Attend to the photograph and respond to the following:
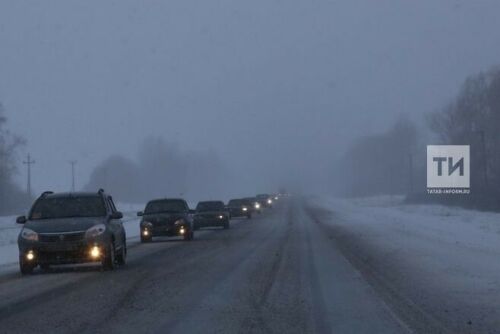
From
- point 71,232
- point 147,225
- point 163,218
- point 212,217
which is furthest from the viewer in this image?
point 212,217

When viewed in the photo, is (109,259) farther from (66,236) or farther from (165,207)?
(165,207)

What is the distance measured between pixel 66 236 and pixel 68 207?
1682 mm

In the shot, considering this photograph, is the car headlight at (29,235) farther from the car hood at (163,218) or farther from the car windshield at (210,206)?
the car windshield at (210,206)

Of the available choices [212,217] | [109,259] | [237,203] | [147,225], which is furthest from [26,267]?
[237,203]

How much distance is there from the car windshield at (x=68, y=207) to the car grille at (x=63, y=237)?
4.13 feet

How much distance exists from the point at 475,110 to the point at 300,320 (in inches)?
3914

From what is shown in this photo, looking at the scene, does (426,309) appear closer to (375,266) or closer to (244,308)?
(244,308)

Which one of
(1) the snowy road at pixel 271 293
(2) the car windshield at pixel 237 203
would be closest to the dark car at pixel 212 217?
(2) the car windshield at pixel 237 203

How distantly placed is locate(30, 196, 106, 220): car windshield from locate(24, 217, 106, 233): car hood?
507 millimetres

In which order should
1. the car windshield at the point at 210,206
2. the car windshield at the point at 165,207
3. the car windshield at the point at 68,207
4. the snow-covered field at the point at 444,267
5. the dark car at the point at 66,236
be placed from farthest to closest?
the car windshield at the point at 210,206
the car windshield at the point at 165,207
the car windshield at the point at 68,207
the dark car at the point at 66,236
the snow-covered field at the point at 444,267

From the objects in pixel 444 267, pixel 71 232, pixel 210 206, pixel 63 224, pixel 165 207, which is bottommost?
pixel 444 267

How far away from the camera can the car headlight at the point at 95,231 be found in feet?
77.3

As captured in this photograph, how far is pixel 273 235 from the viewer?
43.3 meters

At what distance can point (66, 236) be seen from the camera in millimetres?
23453
